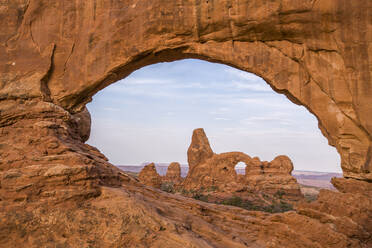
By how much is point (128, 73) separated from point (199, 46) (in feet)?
10.6

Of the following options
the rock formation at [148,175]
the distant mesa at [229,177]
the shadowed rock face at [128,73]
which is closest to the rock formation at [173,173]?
the distant mesa at [229,177]

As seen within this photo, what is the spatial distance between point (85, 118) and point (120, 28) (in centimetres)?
411

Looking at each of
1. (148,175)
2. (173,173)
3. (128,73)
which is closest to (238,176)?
(148,175)

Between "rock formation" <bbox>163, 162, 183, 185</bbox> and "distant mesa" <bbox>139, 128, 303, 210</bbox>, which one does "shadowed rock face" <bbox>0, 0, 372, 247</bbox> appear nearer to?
"distant mesa" <bbox>139, 128, 303, 210</bbox>

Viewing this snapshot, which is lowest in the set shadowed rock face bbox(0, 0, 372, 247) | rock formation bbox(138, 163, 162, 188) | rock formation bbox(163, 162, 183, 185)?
rock formation bbox(163, 162, 183, 185)

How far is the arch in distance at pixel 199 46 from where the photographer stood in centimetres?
920

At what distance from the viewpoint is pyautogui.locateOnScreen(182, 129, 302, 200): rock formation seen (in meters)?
46.6

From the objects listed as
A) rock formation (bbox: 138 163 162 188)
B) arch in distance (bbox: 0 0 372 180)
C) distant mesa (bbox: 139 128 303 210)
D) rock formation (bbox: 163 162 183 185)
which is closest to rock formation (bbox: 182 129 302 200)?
distant mesa (bbox: 139 128 303 210)

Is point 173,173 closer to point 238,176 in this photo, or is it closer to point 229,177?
point 229,177

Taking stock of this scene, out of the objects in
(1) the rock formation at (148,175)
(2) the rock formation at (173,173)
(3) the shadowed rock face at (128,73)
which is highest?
(3) the shadowed rock face at (128,73)

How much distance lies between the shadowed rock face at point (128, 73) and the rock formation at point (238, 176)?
31877mm

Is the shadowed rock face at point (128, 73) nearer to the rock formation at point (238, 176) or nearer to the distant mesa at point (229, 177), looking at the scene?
the distant mesa at point (229, 177)

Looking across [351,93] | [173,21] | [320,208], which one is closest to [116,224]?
[320,208]

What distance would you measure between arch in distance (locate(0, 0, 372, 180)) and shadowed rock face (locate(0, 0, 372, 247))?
0.12 feet
